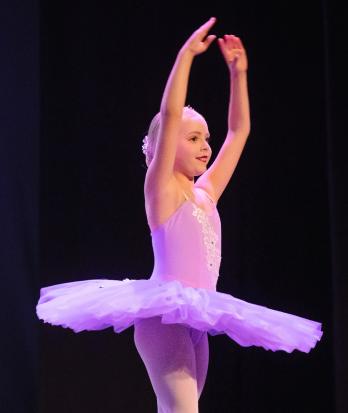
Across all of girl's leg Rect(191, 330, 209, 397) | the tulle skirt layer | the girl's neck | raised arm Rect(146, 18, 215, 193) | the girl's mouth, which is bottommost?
girl's leg Rect(191, 330, 209, 397)

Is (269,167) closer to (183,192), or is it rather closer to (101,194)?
(101,194)

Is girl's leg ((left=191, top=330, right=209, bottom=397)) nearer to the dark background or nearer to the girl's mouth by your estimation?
the girl's mouth

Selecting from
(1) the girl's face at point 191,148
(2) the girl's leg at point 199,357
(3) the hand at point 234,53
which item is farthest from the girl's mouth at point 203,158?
(2) the girl's leg at point 199,357

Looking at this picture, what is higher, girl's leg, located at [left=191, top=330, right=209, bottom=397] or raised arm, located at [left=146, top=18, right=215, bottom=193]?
raised arm, located at [left=146, top=18, right=215, bottom=193]

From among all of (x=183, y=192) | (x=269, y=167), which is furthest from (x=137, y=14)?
(x=183, y=192)

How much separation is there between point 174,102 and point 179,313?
547 millimetres

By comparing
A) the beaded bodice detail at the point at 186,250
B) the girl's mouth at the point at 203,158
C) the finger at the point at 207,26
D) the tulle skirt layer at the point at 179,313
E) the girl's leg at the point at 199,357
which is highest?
the finger at the point at 207,26

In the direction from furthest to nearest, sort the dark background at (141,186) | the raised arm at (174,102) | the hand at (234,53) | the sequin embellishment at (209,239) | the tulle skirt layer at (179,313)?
the dark background at (141,186) < the hand at (234,53) < the sequin embellishment at (209,239) < the raised arm at (174,102) < the tulle skirt layer at (179,313)

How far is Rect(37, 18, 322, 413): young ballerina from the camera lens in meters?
1.68

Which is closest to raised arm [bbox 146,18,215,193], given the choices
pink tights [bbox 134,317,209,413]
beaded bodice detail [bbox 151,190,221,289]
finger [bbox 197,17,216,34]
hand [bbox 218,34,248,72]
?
finger [bbox 197,17,216,34]

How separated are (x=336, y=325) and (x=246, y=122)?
3.32ft

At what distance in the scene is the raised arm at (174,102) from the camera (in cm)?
180

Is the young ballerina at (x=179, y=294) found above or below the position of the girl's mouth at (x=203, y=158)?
below

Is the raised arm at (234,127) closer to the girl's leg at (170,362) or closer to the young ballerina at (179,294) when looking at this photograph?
the young ballerina at (179,294)
